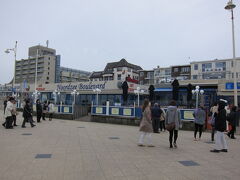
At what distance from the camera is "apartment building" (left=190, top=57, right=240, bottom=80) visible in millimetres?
54075

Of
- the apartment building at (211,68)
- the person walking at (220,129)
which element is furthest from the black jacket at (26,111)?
the apartment building at (211,68)

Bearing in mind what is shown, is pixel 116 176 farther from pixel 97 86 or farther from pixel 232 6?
pixel 97 86

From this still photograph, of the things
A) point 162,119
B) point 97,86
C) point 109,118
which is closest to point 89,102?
point 97,86

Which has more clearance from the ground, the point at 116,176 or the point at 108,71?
the point at 108,71

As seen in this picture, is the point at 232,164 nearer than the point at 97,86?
Yes

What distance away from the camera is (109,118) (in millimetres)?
17734

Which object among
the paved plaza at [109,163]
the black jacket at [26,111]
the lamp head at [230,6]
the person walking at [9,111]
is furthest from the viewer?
the lamp head at [230,6]

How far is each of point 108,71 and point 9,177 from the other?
238 ft

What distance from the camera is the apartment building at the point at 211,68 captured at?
177 feet

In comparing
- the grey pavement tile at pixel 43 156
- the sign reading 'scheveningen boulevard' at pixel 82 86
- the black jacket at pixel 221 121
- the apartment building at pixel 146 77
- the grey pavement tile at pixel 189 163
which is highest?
the apartment building at pixel 146 77

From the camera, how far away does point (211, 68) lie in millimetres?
57969

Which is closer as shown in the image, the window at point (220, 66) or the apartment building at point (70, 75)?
the window at point (220, 66)

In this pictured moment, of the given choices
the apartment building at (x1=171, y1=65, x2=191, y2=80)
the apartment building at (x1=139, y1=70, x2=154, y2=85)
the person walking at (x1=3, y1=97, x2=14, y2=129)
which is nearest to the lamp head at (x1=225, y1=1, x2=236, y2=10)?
the person walking at (x1=3, y1=97, x2=14, y2=129)

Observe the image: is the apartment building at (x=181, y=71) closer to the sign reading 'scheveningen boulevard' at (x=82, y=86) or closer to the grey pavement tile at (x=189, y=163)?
the sign reading 'scheveningen boulevard' at (x=82, y=86)
